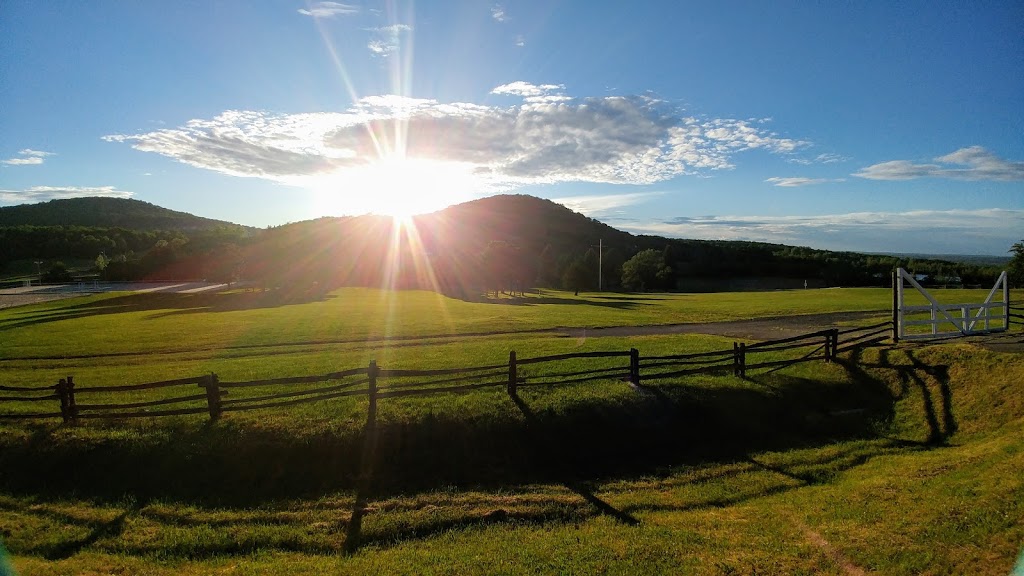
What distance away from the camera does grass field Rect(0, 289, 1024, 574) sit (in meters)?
8.59

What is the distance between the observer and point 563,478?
1273 centimetres

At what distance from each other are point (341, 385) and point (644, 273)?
9917cm

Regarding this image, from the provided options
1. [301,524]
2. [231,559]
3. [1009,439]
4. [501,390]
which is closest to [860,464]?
[1009,439]

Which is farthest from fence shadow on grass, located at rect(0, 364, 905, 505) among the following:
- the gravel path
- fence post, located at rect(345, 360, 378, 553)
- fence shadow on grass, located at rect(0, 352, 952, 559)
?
the gravel path

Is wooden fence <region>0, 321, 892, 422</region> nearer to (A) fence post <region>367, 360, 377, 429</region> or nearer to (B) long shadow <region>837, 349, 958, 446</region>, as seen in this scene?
(A) fence post <region>367, 360, 377, 429</region>

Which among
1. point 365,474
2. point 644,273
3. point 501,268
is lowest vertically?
point 365,474

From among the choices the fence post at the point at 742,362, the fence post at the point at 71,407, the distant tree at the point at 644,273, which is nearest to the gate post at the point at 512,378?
the fence post at the point at 742,362

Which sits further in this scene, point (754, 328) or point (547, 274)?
point (547, 274)

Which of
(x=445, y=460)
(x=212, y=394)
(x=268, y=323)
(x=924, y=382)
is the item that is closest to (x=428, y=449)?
(x=445, y=460)

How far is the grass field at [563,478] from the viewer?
8.59m

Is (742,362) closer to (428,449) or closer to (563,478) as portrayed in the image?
(563,478)

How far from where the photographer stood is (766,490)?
11820mm

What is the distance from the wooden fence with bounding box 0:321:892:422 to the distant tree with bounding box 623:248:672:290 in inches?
3429

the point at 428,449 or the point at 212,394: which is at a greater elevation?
the point at 212,394
